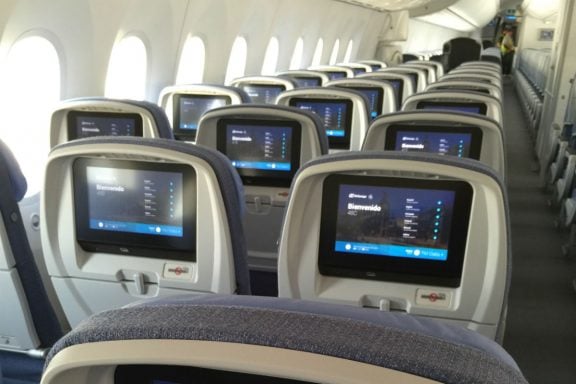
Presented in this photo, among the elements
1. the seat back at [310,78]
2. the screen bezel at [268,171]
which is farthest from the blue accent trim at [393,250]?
the seat back at [310,78]

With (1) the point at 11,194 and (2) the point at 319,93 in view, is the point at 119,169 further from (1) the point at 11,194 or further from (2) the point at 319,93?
(2) the point at 319,93

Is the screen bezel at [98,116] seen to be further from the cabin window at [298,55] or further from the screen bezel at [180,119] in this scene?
the cabin window at [298,55]

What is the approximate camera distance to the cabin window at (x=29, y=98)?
15.6 feet

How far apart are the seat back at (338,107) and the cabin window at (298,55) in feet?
27.1

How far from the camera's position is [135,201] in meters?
2.31

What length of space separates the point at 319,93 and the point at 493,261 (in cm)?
328

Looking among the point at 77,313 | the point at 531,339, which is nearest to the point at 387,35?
the point at 531,339

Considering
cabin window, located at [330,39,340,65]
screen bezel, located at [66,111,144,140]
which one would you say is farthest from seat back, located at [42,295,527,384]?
cabin window, located at [330,39,340,65]

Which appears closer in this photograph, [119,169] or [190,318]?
[190,318]

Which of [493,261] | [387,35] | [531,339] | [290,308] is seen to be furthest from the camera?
[387,35]

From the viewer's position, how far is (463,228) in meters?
2.10

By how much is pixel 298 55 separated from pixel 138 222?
11857mm

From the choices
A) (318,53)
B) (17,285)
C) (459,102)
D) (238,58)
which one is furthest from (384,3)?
(17,285)

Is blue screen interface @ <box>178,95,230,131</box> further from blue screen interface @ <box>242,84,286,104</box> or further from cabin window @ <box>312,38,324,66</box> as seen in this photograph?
cabin window @ <box>312,38,324,66</box>
